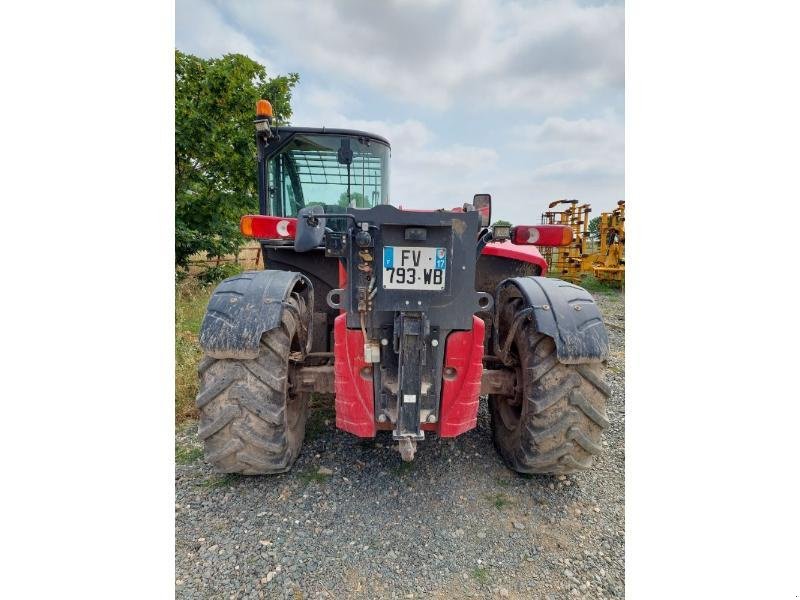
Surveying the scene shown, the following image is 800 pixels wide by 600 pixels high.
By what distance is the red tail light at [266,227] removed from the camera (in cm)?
225

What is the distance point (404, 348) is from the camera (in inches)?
75.2

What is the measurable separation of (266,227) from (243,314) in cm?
54

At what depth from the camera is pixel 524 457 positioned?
7.45ft

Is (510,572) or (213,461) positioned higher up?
(213,461)

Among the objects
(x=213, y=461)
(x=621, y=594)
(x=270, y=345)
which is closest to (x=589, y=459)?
(x=621, y=594)

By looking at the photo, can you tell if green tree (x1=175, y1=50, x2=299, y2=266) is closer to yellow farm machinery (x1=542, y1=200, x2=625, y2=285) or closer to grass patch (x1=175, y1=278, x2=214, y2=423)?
grass patch (x1=175, y1=278, x2=214, y2=423)

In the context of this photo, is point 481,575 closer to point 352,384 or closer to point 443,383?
point 443,383

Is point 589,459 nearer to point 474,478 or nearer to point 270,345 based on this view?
point 474,478

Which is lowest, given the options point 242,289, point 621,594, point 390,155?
point 621,594

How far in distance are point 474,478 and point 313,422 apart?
1.31m

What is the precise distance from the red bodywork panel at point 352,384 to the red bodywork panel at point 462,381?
1.31 feet

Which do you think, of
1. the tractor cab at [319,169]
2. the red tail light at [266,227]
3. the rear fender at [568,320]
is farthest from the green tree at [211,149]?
the rear fender at [568,320]

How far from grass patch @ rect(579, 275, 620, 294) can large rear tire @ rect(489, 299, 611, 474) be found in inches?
401

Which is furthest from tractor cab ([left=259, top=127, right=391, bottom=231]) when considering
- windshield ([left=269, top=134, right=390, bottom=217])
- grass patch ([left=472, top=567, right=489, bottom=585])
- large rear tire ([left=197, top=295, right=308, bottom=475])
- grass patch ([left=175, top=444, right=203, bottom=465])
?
grass patch ([left=472, top=567, right=489, bottom=585])
